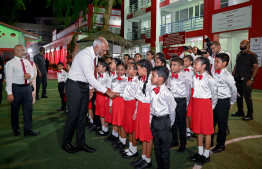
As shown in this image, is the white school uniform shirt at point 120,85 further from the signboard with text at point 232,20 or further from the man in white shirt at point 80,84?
the signboard with text at point 232,20

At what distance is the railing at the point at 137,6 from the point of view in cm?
2252

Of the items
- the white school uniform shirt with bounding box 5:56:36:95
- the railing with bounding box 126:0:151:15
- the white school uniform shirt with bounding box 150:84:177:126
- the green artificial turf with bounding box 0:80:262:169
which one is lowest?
the green artificial turf with bounding box 0:80:262:169

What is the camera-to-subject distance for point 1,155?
3705 millimetres

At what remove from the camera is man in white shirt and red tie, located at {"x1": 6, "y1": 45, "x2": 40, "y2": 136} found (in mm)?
4496

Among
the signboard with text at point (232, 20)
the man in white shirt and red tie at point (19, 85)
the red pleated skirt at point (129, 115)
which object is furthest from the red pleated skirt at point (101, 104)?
the signboard with text at point (232, 20)

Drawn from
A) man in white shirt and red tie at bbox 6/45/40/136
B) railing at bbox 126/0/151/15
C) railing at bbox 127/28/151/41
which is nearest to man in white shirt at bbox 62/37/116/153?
man in white shirt and red tie at bbox 6/45/40/136

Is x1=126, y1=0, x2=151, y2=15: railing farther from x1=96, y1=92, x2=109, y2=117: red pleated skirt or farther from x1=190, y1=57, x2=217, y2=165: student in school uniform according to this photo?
x1=190, y1=57, x2=217, y2=165: student in school uniform

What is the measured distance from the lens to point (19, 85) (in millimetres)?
4617

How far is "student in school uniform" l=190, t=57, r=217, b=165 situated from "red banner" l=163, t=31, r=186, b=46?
12.6 m

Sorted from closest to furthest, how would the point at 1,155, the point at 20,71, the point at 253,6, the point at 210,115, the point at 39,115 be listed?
the point at 210,115 < the point at 1,155 < the point at 20,71 < the point at 39,115 < the point at 253,6

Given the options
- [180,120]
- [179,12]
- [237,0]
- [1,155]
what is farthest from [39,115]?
[179,12]

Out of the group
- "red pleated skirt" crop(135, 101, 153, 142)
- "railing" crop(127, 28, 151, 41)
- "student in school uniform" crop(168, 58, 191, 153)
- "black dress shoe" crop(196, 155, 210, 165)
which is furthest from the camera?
"railing" crop(127, 28, 151, 41)

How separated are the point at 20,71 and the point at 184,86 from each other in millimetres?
3654

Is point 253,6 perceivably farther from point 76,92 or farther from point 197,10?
point 76,92
